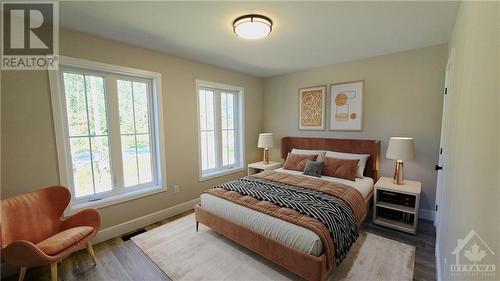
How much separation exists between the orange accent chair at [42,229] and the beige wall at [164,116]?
242 mm

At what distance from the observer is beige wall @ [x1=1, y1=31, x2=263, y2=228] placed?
1.93m

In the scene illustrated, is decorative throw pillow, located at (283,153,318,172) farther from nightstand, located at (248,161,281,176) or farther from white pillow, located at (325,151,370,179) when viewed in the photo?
nightstand, located at (248,161,281,176)

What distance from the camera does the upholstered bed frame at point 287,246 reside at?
1.63 m

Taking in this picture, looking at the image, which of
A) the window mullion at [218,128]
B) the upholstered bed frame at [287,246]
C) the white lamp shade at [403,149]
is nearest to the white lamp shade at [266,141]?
the window mullion at [218,128]

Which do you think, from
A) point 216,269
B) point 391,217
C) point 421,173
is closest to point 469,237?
point 216,269

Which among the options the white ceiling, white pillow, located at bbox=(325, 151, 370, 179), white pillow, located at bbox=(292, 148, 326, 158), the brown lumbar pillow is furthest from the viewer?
white pillow, located at bbox=(292, 148, 326, 158)

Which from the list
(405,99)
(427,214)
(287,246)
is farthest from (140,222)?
(405,99)

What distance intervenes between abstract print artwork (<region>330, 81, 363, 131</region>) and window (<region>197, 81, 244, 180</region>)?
1869mm

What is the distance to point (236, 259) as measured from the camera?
6.95 feet

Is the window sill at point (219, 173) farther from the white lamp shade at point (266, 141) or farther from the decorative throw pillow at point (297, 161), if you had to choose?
the decorative throw pillow at point (297, 161)

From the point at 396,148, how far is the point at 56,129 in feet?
13.6

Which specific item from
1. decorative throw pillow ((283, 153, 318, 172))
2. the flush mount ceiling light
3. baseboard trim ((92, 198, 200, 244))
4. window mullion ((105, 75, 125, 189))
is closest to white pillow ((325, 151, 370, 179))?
decorative throw pillow ((283, 153, 318, 172))

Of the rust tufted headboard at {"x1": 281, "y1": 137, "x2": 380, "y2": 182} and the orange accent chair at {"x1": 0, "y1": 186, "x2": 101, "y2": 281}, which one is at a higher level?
the rust tufted headboard at {"x1": 281, "y1": 137, "x2": 380, "y2": 182}

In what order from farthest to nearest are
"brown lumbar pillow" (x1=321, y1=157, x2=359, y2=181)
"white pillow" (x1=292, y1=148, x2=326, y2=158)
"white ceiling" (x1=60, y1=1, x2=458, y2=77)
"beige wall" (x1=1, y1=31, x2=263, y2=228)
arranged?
1. "white pillow" (x1=292, y1=148, x2=326, y2=158)
2. "brown lumbar pillow" (x1=321, y1=157, x2=359, y2=181)
3. "beige wall" (x1=1, y1=31, x2=263, y2=228)
4. "white ceiling" (x1=60, y1=1, x2=458, y2=77)
